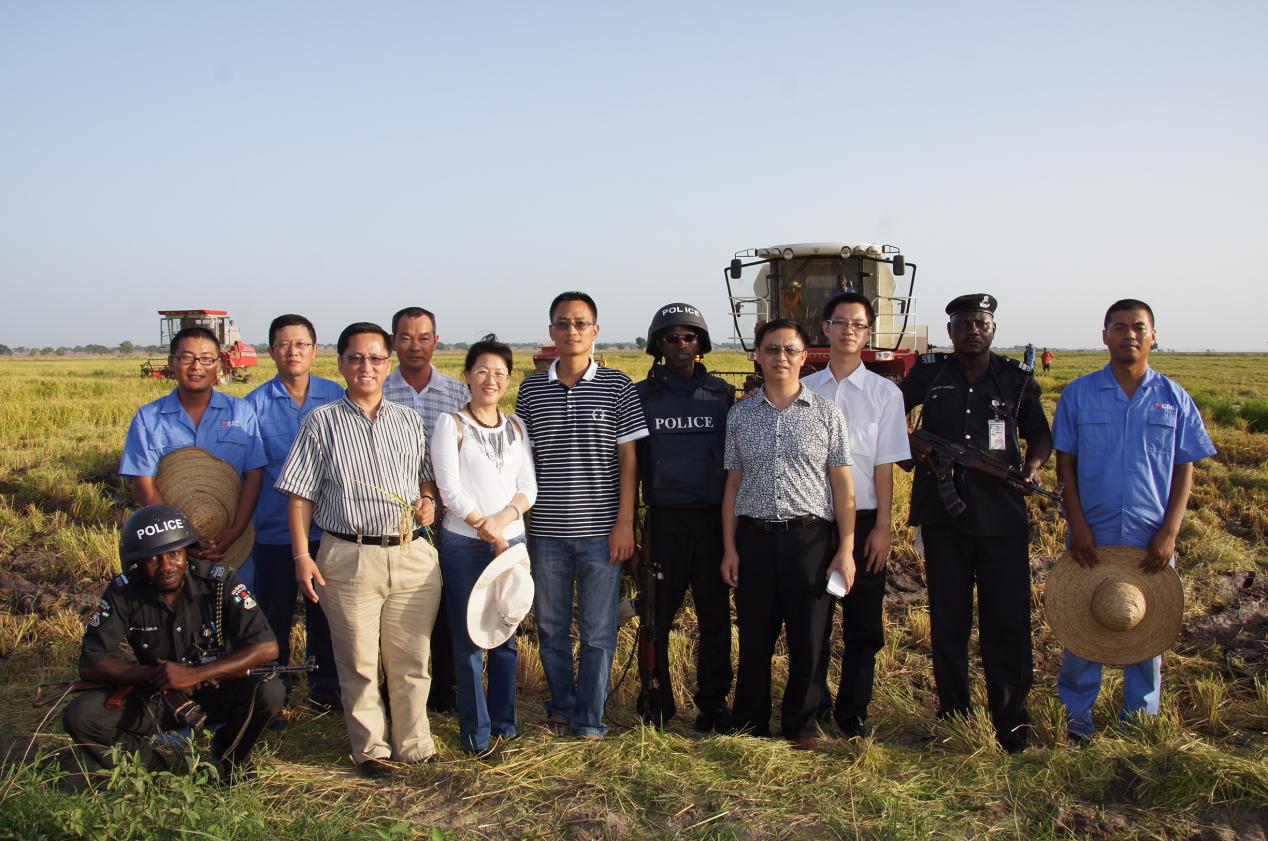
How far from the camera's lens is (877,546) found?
4160 mm

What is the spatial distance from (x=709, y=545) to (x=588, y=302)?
1.33 m

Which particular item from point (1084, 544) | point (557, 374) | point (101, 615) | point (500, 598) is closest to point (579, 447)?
point (557, 374)

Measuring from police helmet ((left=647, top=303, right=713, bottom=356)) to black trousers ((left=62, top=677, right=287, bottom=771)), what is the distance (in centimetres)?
235

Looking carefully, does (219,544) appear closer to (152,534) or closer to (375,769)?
(152,534)

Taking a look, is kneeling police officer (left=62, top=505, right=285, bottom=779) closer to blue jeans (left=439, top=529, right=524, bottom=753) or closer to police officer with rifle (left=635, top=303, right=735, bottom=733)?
blue jeans (left=439, top=529, right=524, bottom=753)

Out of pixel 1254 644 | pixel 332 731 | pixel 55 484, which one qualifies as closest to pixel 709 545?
pixel 332 731

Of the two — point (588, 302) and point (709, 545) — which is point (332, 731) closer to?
point (709, 545)

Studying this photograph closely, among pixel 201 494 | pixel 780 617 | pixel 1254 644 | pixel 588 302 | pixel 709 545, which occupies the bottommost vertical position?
pixel 1254 644

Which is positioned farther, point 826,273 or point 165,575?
point 826,273

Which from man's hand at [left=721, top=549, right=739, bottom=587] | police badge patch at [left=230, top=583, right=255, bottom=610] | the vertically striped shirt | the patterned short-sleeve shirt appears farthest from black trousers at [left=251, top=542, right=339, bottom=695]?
the patterned short-sleeve shirt

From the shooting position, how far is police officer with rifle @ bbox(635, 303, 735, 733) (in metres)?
4.30

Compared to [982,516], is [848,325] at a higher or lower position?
higher

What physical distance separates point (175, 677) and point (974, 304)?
3979mm

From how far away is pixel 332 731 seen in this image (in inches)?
177
